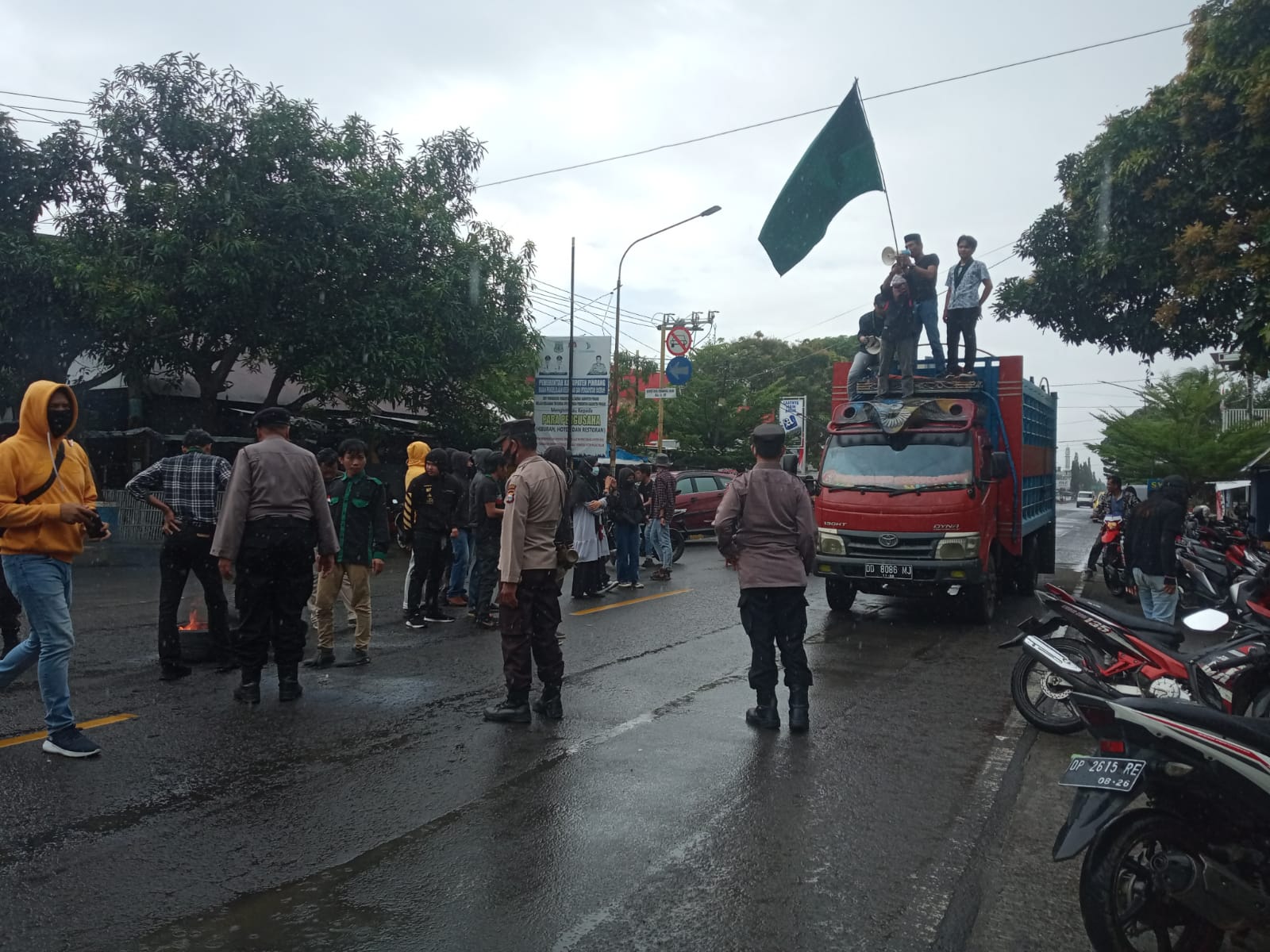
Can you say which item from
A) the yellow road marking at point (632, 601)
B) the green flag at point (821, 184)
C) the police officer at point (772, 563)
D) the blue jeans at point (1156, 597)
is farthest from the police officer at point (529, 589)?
the blue jeans at point (1156, 597)

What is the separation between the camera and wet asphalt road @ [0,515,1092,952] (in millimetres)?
3500

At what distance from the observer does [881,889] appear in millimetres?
3852

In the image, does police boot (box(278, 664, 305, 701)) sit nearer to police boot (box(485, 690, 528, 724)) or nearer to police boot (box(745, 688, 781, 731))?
police boot (box(485, 690, 528, 724))

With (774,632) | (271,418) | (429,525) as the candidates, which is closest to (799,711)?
(774,632)

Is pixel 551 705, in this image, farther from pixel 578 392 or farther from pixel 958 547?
pixel 578 392

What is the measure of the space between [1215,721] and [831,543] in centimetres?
747

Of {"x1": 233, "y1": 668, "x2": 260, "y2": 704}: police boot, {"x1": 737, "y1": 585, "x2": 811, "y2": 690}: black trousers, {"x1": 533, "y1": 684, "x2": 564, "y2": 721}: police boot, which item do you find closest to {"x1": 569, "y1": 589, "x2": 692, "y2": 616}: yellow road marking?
{"x1": 533, "y1": 684, "x2": 564, "y2": 721}: police boot

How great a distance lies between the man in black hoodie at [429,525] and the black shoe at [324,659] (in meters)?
2.06

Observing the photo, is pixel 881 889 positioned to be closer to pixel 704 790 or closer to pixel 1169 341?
pixel 704 790

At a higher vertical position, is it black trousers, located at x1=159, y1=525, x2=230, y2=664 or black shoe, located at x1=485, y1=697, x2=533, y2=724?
black trousers, located at x1=159, y1=525, x2=230, y2=664

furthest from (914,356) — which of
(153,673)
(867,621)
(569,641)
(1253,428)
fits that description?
(1253,428)

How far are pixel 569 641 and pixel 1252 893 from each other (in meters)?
6.75

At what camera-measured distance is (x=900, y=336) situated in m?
11.4

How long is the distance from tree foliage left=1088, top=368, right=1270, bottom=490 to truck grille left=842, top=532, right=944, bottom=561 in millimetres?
23122
